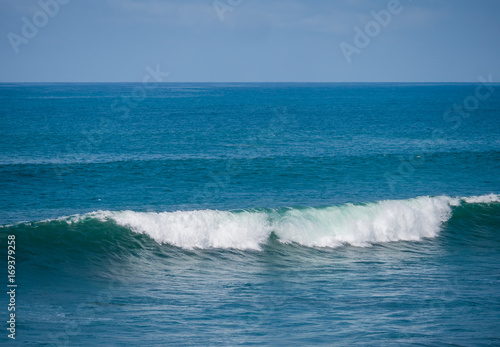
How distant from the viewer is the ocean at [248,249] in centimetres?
1293

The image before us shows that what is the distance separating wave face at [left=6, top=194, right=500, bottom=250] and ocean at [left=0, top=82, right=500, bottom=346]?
2.7 inches

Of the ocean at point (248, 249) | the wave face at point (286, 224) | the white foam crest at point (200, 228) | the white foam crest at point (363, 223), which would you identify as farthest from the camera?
the white foam crest at point (363, 223)

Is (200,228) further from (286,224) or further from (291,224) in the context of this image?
(291,224)

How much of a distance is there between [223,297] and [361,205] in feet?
35.5

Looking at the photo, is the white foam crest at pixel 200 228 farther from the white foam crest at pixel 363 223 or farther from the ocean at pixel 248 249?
the white foam crest at pixel 363 223

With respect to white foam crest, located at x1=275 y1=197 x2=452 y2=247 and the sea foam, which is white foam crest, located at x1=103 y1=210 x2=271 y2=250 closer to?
the sea foam

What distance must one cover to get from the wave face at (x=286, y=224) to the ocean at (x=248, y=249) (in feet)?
0.23

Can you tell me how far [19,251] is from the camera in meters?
18.4

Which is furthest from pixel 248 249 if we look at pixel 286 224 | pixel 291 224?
pixel 291 224

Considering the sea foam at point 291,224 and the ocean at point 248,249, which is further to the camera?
the sea foam at point 291,224

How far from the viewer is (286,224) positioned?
72.1ft

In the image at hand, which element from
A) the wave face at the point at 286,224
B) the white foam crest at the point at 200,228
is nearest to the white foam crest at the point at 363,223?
the wave face at the point at 286,224

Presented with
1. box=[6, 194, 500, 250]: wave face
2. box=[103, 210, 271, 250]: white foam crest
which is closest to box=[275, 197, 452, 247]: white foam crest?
box=[6, 194, 500, 250]: wave face

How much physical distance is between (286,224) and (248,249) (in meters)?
2.43
